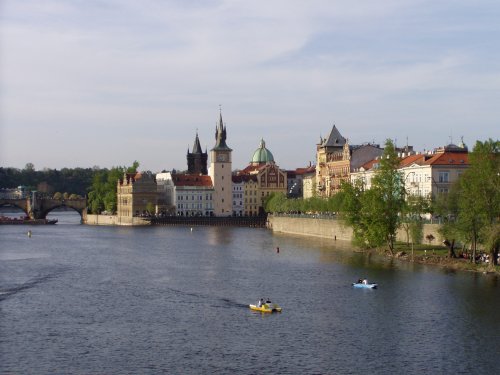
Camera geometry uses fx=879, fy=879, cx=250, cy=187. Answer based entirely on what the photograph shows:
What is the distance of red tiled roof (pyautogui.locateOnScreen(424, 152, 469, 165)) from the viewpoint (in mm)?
106625

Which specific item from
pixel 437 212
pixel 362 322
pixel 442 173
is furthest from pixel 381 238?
pixel 362 322

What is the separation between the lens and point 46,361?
130 feet

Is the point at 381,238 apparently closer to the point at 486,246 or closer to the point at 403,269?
the point at 403,269

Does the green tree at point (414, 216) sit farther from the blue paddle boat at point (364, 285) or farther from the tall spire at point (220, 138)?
the tall spire at point (220, 138)

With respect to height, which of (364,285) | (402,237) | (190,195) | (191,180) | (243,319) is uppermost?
(191,180)

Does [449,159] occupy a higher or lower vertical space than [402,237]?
higher

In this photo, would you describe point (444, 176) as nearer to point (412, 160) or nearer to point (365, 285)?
point (412, 160)

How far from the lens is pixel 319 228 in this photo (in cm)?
12038

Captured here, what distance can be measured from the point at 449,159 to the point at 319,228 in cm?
2178

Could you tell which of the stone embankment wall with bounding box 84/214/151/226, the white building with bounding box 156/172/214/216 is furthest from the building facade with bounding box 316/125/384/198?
the stone embankment wall with bounding box 84/214/151/226

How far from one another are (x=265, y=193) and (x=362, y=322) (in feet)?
489

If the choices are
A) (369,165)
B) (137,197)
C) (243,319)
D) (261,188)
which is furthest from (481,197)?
(261,188)

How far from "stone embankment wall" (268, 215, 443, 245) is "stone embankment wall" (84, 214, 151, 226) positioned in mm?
33333

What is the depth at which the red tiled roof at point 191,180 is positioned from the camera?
189875 millimetres
